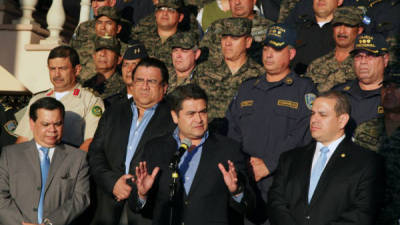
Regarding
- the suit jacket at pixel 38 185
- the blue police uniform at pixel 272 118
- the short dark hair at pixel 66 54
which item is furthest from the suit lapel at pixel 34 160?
the blue police uniform at pixel 272 118

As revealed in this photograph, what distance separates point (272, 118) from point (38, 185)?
2.09m

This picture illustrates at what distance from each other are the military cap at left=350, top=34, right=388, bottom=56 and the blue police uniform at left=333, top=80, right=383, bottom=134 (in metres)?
0.35

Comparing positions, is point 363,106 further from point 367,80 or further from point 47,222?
point 47,222

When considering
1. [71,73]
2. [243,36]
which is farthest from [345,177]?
[71,73]

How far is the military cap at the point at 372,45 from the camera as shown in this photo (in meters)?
5.87

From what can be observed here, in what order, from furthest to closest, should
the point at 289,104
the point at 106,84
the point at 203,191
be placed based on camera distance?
the point at 106,84 < the point at 289,104 < the point at 203,191

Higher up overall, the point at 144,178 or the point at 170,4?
the point at 170,4

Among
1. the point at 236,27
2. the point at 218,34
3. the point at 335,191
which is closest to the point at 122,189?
the point at 335,191

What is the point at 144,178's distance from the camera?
4.86m

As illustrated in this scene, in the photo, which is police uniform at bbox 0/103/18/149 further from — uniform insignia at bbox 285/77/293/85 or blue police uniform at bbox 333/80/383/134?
blue police uniform at bbox 333/80/383/134

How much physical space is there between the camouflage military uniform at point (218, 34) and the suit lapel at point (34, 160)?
7.82 feet

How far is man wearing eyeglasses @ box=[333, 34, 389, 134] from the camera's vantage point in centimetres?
572

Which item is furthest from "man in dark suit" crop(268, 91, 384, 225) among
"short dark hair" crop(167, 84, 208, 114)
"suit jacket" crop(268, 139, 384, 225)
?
"short dark hair" crop(167, 84, 208, 114)

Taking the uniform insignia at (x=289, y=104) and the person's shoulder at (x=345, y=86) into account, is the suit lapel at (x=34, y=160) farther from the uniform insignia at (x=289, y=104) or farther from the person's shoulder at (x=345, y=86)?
the person's shoulder at (x=345, y=86)
